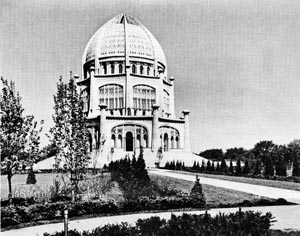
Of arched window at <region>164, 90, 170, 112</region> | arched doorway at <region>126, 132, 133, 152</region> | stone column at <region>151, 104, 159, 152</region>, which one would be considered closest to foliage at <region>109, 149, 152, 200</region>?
stone column at <region>151, 104, 159, 152</region>

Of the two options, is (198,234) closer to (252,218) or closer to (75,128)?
(252,218)

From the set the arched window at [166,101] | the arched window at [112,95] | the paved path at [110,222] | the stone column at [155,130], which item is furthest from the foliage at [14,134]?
the arched window at [166,101]

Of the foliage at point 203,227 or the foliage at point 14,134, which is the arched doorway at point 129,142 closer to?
the foliage at point 14,134

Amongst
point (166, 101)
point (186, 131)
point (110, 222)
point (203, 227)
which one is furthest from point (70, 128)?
point (166, 101)

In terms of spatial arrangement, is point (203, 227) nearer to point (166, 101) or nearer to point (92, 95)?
point (92, 95)

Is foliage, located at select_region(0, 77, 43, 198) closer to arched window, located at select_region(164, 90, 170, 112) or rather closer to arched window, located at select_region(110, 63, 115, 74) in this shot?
arched window, located at select_region(110, 63, 115, 74)

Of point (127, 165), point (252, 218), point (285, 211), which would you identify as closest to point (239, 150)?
point (127, 165)

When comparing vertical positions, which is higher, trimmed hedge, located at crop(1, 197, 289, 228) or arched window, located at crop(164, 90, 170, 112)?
arched window, located at crop(164, 90, 170, 112)

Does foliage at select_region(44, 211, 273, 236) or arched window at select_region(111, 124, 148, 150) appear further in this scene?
arched window at select_region(111, 124, 148, 150)
